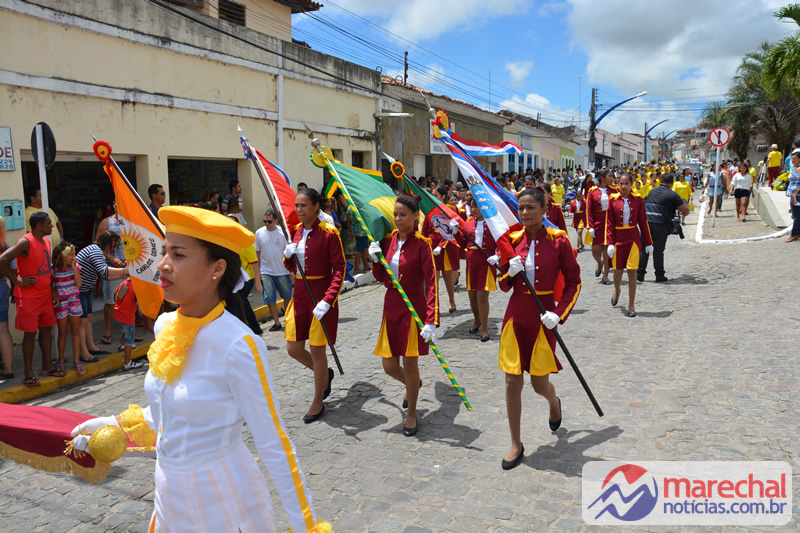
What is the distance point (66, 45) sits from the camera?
9117 mm

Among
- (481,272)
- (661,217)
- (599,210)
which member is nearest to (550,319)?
(481,272)

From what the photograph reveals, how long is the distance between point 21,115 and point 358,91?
10.1 metres

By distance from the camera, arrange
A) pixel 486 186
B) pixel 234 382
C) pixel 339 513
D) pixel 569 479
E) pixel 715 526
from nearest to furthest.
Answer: pixel 234 382 < pixel 715 526 < pixel 339 513 < pixel 569 479 < pixel 486 186

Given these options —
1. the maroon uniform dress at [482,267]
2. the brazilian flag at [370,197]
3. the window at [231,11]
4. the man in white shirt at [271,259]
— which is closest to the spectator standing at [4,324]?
the man in white shirt at [271,259]

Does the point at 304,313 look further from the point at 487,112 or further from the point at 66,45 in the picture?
the point at 487,112

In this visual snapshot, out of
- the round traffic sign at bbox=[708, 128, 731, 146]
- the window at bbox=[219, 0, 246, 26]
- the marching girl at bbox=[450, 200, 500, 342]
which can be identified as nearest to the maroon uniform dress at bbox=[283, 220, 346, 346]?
the marching girl at bbox=[450, 200, 500, 342]

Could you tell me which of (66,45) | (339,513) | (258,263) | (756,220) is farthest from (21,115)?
(756,220)

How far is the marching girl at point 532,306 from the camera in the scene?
14.6 feet

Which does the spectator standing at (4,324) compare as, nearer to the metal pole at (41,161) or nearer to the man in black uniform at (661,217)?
the metal pole at (41,161)

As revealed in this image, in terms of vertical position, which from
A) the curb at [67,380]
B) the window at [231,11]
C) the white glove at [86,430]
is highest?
the window at [231,11]

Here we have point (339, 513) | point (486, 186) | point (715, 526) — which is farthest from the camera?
point (486, 186)

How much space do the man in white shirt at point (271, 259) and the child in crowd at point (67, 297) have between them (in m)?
2.44

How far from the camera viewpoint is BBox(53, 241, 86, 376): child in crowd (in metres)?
Result: 7.03

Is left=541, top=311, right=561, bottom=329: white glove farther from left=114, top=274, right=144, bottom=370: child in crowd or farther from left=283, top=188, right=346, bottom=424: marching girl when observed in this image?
left=114, top=274, right=144, bottom=370: child in crowd
